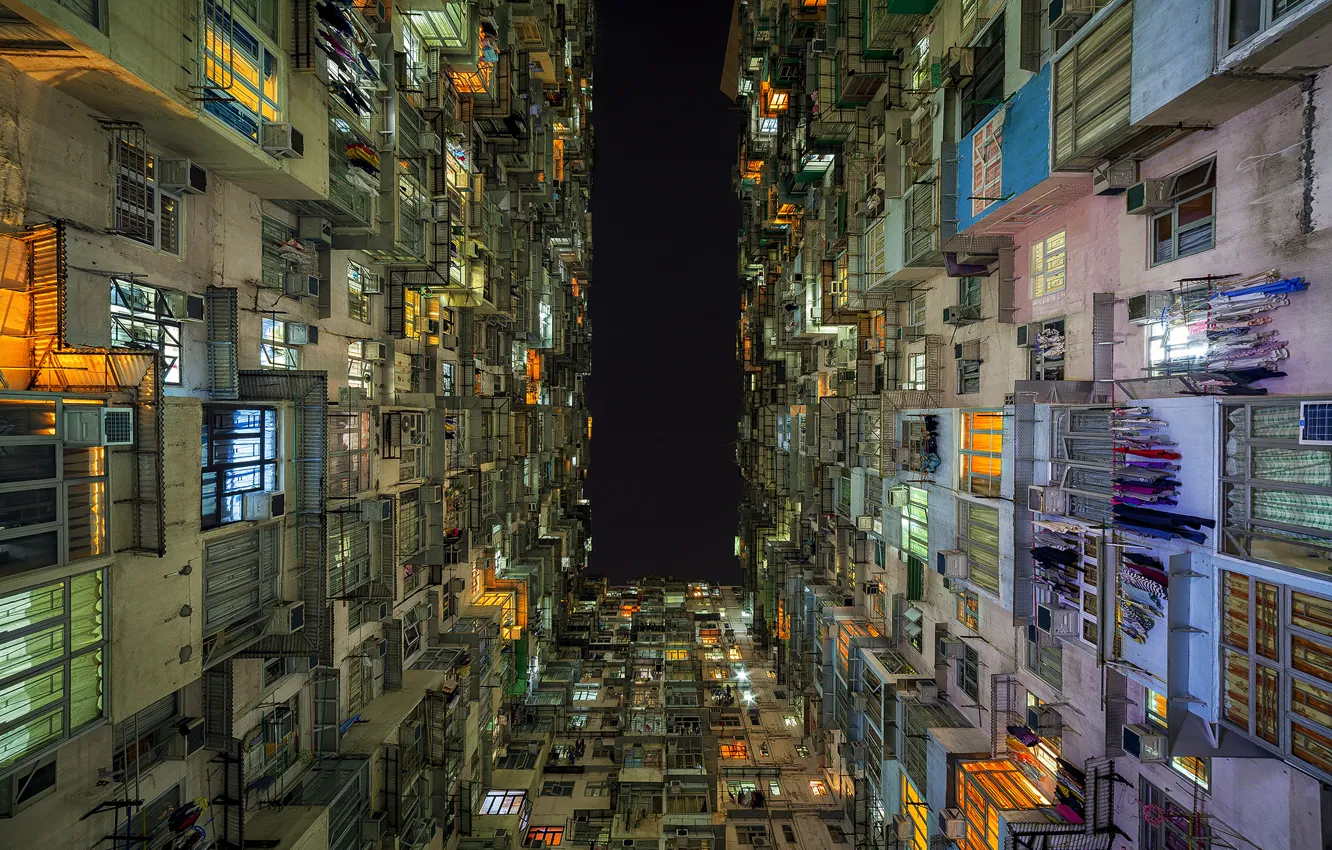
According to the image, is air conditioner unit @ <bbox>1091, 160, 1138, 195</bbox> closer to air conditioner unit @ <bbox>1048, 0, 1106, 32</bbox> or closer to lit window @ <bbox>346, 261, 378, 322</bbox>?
air conditioner unit @ <bbox>1048, 0, 1106, 32</bbox>

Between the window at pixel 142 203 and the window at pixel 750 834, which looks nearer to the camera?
the window at pixel 142 203

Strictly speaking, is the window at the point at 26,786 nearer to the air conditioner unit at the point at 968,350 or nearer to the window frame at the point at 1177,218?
the window frame at the point at 1177,218

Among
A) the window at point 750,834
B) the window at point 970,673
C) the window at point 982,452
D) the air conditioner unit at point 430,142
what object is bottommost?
the window at point 750,834

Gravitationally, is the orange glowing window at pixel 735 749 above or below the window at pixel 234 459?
below

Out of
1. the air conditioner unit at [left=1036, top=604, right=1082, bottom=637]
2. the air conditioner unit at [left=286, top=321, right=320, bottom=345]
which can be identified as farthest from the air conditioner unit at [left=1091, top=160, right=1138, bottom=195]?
the air conditioner unit at [left=286, top=321, right=320, bottom=345]

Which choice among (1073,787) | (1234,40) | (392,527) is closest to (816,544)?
(1073,787)

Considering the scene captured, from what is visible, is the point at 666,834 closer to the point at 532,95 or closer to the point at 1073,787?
the point at 1073,787

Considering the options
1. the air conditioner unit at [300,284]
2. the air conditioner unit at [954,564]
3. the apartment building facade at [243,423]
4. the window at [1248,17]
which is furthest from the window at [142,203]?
the air conditioner unit at [954,564]
